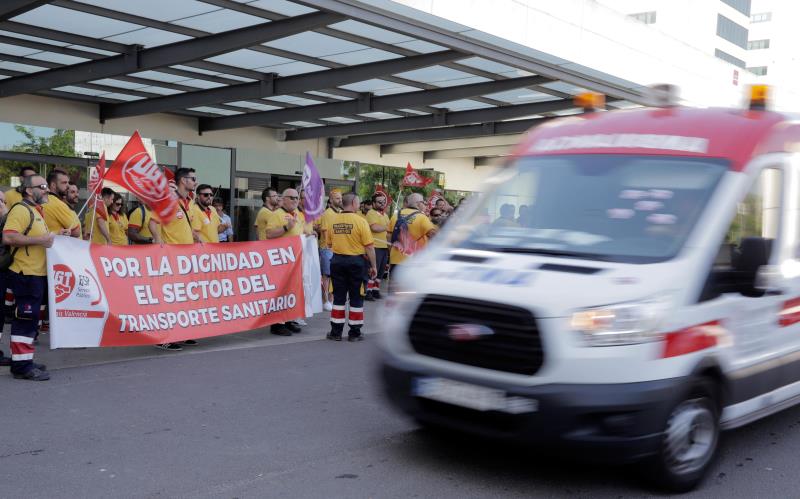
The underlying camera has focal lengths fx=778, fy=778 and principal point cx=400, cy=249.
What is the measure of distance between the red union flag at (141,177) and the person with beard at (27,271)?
1.22 meters

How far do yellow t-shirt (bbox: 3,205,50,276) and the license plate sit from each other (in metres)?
4.49

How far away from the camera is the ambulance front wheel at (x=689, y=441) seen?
4492 millimetres

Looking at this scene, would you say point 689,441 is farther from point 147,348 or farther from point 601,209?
point 147,348

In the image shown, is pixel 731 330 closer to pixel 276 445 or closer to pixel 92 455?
pixel 276 445

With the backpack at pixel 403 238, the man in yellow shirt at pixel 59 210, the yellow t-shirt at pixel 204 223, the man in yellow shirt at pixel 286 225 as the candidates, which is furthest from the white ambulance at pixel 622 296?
the backpack at pixel 403 238

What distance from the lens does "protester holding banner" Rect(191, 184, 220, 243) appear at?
9906mm

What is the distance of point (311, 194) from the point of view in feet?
37.6

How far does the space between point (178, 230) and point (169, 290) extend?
0.83 metres

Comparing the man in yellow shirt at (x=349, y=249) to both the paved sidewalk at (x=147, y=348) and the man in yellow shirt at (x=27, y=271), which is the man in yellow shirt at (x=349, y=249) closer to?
the paved sidewalk at (x=147, y=348)

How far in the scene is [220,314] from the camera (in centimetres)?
945

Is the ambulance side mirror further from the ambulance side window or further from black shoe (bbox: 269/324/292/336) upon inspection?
black shoe (bbox: 269/324/292/336)

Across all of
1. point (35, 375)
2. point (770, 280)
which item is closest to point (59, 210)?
point (35, 375)

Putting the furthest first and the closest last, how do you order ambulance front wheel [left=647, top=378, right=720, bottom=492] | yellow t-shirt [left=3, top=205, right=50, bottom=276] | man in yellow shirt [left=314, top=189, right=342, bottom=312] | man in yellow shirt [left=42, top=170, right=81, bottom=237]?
man in yellow shirt [left=314, top=189, right=342, bottom=312] → man in yellow shirt [left=42, top=170, right=81, bottom=237] → yellow t-shirt [left=3, top=205, right=50, bottom=276] → ambulance front wheel [left=647, top=378, right=720, bottom=492]

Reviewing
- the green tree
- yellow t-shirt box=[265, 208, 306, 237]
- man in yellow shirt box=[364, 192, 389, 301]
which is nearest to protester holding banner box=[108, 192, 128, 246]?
yellow t-shirt box=[265, 208, 306, 237]
